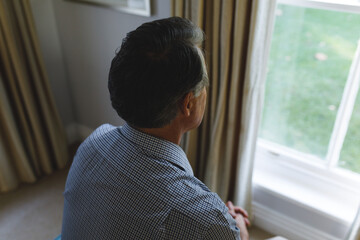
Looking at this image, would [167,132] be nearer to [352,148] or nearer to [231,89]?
[231,89]

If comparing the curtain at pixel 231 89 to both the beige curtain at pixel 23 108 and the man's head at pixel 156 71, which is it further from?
the beige curtain at pixel 23 108

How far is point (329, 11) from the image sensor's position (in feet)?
5.10

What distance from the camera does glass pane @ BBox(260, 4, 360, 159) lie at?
1.60 metres

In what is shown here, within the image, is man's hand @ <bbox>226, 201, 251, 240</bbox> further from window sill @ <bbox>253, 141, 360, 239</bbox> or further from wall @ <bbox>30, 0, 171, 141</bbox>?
wall @ <bbox>30, 0, 171, 141</bbox>

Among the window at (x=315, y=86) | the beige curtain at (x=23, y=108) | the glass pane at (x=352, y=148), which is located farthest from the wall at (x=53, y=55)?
the glass pane at (x=352, y=148)

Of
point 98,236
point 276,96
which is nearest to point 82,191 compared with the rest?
point 98,236

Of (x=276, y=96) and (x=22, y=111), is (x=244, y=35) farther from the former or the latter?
(x=22, y=111)

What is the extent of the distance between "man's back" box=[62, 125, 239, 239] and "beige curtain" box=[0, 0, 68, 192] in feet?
4.37

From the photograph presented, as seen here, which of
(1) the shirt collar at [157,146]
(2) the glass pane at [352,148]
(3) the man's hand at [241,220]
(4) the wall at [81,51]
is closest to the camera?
(1) the shirt collar at [157,146]

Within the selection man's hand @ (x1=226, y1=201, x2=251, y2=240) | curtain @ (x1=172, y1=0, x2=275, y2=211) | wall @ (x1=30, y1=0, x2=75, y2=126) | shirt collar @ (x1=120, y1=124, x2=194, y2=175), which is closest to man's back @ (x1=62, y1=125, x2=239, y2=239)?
shirt collar @ (x1=120, y1=124, x2=194, y2=175)

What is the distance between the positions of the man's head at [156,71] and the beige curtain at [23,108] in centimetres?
138

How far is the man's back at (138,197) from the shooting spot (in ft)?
2.63

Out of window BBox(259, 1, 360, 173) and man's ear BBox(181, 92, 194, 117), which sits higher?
man's ear BBox(181, 92, 194, 117)

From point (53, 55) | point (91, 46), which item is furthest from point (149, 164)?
point (53, 55)
